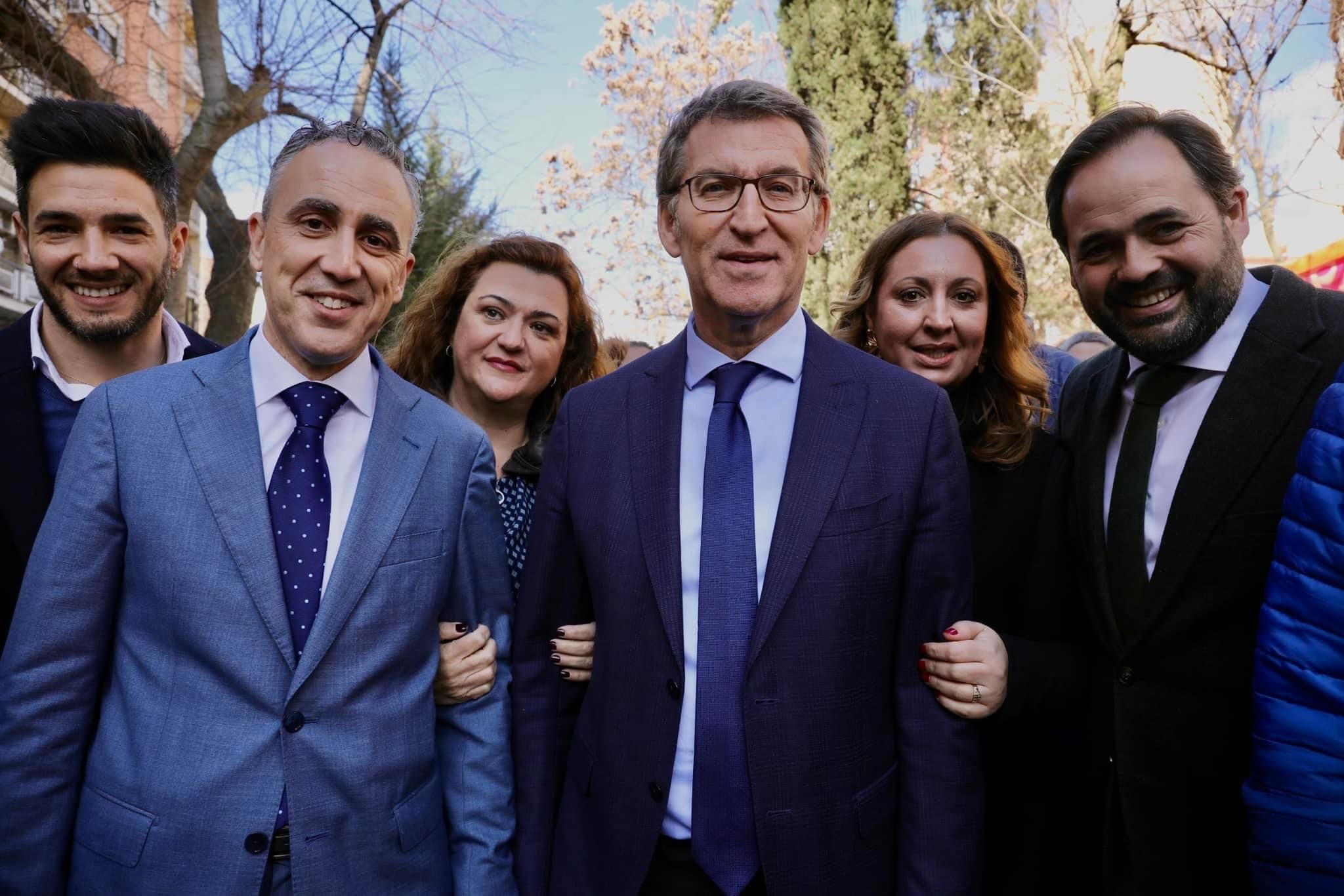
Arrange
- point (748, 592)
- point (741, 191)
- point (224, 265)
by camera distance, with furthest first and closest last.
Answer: point (224, 265), point (741, 191), point (748, 592)

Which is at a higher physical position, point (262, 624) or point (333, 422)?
Result: point (333, 422)

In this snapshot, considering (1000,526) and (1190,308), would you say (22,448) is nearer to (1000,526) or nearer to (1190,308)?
(1000,526)

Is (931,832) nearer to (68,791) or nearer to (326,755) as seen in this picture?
(326,755)

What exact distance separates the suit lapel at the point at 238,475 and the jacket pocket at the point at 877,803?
1143 mm

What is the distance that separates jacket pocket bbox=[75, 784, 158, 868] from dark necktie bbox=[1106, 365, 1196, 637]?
2.10 meters

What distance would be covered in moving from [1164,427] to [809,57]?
467 inches

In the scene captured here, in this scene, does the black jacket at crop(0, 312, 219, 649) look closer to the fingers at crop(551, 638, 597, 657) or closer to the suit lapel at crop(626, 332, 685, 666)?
the fingers at crop(551, 638, 597, 657)

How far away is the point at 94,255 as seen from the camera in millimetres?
2277

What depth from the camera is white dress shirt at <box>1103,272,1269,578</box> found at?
6.51 ft

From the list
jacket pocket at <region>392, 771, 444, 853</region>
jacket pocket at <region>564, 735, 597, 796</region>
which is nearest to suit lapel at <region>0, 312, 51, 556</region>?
jacket pocket at <region>392, 771, 444, 853</region>

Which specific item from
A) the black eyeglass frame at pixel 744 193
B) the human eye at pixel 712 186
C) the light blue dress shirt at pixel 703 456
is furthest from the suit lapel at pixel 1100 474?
the human eye at pixel 712 186

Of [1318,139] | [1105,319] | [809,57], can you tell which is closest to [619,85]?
[809,57]

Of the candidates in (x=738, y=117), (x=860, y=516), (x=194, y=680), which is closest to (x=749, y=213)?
(x=738, y=117)

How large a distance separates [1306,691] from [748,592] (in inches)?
38.3
